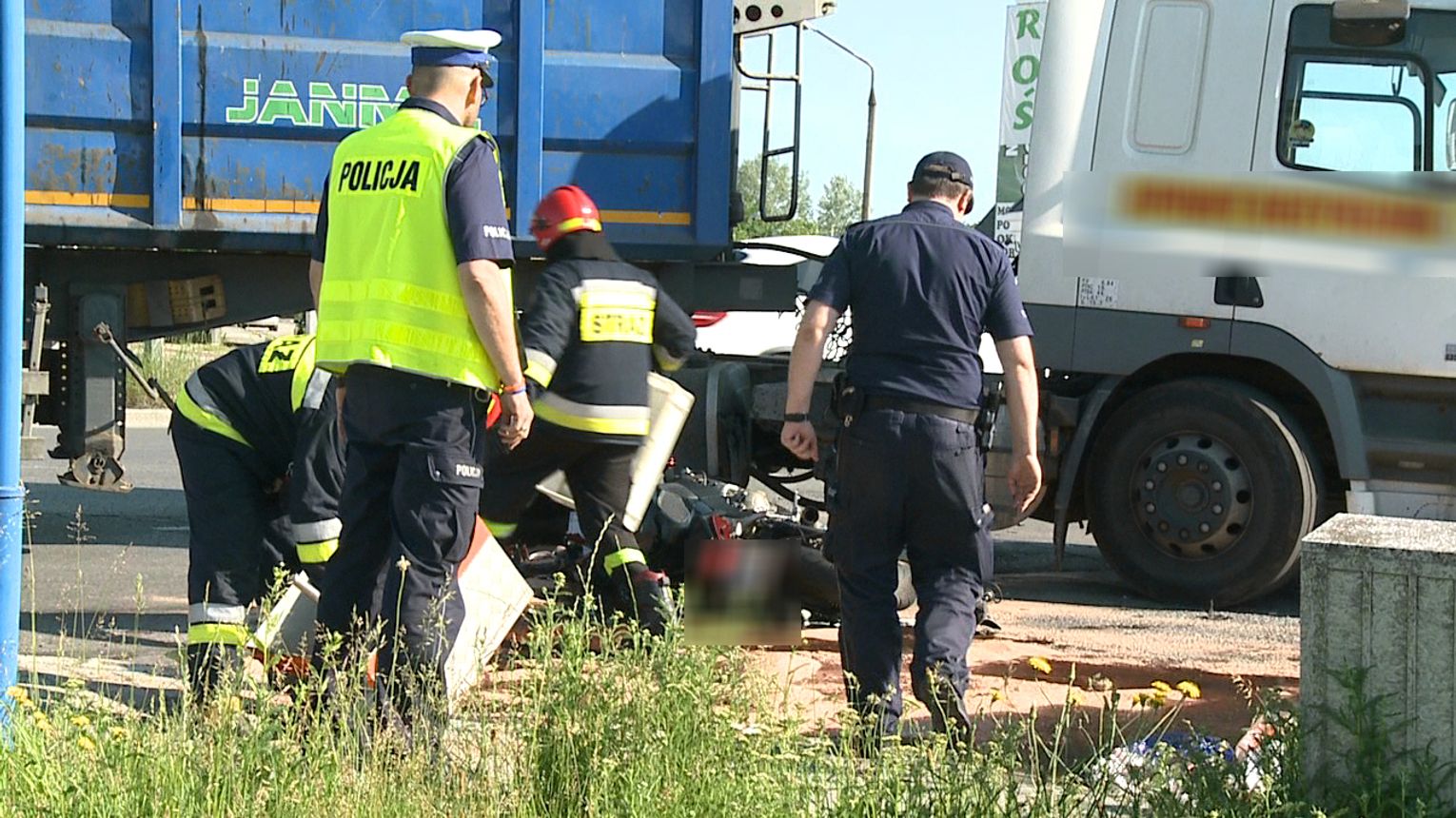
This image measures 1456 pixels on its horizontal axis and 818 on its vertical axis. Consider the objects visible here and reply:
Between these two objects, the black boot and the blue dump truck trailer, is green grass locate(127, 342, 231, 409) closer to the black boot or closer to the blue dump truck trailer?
the blue dump truck trailer

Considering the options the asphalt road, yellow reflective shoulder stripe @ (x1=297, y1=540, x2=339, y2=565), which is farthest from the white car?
yellow reflective shoulder stripe @ (x1=297, y1=540, x2=339, y2=565)

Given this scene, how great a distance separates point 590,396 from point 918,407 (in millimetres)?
1706

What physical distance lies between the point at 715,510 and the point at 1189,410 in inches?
84.9

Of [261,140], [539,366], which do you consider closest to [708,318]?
[261,140]

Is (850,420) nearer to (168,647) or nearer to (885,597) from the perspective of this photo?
(885,597)

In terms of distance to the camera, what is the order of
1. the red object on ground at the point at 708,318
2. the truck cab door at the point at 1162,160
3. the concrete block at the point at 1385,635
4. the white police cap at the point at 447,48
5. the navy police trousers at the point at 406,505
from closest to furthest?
1. the concrete block at the point at 1385,635
2. the navy police trousers at the point at 406,505
3. the white police cap at the point at 447,48
4. the truck cab door at the point at 1162,160
5. the red object on ground at the point at 708,318

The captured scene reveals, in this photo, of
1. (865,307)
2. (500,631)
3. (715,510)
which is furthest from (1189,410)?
(500,631)

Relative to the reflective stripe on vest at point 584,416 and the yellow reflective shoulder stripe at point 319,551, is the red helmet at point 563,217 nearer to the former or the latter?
the reflective stripe on vest at point 584,416

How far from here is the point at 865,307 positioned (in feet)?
17.1

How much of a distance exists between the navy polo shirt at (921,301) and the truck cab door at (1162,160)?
2.52 metres

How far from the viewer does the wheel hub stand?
25.5 ft

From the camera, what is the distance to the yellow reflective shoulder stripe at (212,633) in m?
5.07

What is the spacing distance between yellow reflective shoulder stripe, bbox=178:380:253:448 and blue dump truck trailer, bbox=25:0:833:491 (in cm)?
313

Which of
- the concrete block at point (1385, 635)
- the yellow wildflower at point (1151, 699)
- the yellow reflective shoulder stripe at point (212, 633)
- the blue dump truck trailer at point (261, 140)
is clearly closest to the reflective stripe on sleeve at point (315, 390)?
the yellow reflective shoulder stripe at point (212, 633)
